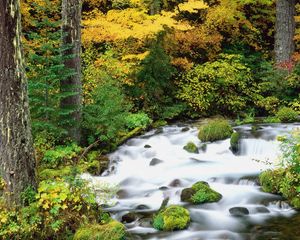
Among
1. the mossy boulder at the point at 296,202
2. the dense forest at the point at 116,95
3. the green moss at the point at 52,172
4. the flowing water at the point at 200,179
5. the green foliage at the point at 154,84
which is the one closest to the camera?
the dense forest at the point at 116,95

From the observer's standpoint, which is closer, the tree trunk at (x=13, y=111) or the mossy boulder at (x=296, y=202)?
the tree trunk at (x=13, y=111)

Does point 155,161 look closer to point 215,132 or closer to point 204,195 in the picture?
point 215,132

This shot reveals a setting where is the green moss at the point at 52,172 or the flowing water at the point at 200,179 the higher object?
the green moss at the point at 52,172

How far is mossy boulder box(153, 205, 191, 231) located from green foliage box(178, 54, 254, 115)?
862 centimetres

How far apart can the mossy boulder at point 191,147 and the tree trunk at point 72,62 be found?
3.13 meters

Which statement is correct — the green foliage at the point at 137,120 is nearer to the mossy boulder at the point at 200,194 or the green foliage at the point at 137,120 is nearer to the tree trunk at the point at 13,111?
the mossy boulder at the point at 200,194

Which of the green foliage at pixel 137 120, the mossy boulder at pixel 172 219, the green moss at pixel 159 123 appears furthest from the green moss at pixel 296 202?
the green moss at pixel 159 123

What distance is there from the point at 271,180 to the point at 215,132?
11.5 feet

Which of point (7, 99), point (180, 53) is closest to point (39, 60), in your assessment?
point (7, 99)

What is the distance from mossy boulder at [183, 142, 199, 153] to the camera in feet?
38.6

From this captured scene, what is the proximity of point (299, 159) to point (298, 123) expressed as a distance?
598 cm

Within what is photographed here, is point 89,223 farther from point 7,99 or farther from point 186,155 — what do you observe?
point 186,155

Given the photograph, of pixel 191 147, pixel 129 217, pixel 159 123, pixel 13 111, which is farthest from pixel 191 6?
pixel 13 111

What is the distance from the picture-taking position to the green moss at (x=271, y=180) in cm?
872
